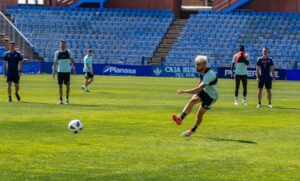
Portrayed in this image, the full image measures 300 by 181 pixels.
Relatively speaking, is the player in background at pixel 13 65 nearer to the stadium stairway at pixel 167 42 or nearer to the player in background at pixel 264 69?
the player in background at pixel 264 69

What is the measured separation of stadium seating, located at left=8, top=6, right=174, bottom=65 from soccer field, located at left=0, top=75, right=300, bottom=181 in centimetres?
4349

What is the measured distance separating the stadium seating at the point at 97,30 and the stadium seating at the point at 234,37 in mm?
2704

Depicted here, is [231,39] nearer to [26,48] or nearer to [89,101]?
[26,48]

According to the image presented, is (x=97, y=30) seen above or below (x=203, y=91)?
above

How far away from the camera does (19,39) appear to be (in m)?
72.9

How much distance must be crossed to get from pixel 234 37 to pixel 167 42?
5.84m

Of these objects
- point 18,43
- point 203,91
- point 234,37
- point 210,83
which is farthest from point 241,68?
point 18,43

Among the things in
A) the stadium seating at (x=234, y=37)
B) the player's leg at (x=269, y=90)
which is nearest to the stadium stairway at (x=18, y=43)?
the stadium seating at (x=234, y=37)

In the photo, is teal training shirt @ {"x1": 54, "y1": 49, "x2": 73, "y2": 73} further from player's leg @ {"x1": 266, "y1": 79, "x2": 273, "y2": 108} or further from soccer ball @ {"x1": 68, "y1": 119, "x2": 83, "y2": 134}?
soccer ball @ {"x1": 68, "y1": 119, "x2": 83, "y2": 134}

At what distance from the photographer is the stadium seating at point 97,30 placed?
240 feet

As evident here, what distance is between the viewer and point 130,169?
546 inches

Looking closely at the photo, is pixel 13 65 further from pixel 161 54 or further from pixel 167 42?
pixel 167 42

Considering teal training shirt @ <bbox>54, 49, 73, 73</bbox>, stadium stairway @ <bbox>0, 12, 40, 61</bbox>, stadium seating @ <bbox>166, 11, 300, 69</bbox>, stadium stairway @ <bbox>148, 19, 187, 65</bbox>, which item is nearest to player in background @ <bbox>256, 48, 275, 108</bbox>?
teal training shirt @ <bbox>54, 49, 73, 73</bbox>

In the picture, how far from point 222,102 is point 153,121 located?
10.4 m
